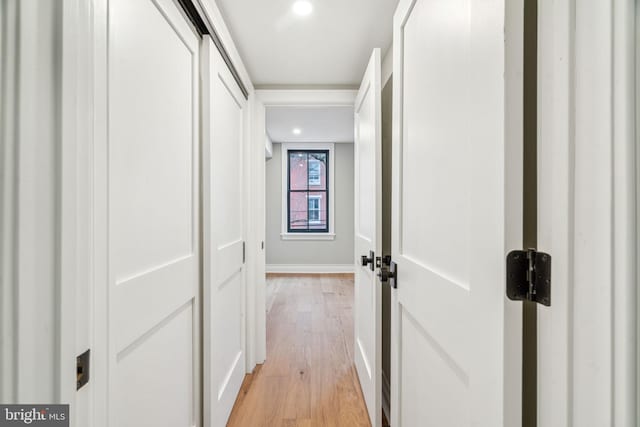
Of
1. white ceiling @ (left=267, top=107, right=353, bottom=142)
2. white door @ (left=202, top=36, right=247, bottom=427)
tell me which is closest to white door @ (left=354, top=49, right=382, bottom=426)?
white door @ (left=202, top=36, right=247, bottom=427)

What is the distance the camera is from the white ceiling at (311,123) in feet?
12.9

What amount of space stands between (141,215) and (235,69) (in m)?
1.28

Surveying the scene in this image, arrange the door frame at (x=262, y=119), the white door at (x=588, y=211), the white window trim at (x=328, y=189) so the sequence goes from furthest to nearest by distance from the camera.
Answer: the white window trim at (x=328, y=189) → the door frame at (x=262, y=119) → the white door at (x=588, y=211)

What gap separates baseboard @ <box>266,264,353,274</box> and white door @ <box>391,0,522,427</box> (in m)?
4.73

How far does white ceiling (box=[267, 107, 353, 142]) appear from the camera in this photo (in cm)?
392

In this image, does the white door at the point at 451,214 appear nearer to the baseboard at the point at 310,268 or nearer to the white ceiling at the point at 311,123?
the white ceiling at the point at 311,123

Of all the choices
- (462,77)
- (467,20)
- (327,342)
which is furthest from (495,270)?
(327,342)

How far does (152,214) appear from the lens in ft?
3.33

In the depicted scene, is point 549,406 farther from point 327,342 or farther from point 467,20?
point 327,342

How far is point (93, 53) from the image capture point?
0.70 metres

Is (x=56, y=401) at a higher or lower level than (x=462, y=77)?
lower

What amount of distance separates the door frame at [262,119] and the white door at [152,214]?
963 millimetres

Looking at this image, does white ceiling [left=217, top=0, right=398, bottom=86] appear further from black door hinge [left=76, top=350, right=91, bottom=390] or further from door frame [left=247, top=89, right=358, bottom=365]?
black door hinge [left=76, top=350, right=91, bottom=390]

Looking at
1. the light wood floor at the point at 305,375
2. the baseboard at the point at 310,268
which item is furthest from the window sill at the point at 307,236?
the light wood floor at the point at 305,375
